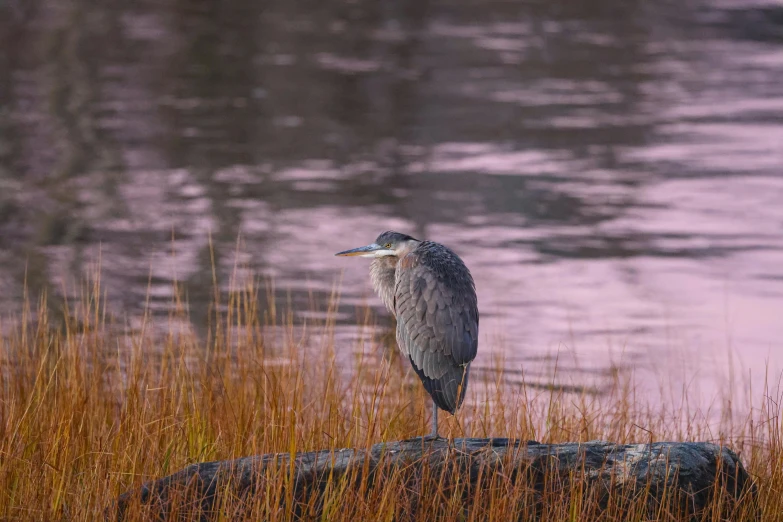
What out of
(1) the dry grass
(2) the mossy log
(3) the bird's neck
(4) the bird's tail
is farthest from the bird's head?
(2) the mossy log

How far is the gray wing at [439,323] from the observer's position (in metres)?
4.94

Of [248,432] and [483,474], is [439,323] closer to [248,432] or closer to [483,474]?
[483,474]

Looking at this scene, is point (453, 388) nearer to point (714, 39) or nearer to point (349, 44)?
point (349, 44)

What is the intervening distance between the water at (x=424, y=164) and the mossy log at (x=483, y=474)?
7.35ft

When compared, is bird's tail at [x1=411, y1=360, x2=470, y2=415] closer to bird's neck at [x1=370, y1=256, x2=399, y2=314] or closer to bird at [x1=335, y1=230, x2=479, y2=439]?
bird at [x1=335, y1=230, x2=479, y2=439]

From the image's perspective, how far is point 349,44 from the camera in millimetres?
27297

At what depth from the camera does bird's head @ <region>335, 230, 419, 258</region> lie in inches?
214

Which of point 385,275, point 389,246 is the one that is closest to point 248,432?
point 385,275

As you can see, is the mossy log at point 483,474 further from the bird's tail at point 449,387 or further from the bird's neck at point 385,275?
the bird's neck at point 385,275

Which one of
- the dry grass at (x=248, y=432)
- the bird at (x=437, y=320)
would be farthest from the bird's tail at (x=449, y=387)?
the dry grass at (x=248, y=432)

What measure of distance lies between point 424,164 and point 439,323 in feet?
38.5

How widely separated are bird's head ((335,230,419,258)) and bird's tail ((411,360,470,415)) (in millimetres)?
674

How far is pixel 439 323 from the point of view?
16.3ft

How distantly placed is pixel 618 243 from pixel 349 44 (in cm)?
1565
